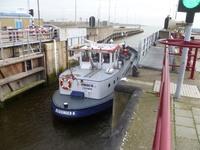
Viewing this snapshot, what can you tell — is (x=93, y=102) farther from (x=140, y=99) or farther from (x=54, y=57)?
(x=54, y=57)

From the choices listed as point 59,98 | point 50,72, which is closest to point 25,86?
point 50,72

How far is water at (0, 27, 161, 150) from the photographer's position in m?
7.46

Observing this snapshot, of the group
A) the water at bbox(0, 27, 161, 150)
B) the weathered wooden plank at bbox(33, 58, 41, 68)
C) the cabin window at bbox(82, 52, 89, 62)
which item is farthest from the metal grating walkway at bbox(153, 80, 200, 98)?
the weathered wooden plank at bbox(33, 58, 41, 68)

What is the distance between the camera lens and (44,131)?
8.30m

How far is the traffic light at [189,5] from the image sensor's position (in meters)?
2.90

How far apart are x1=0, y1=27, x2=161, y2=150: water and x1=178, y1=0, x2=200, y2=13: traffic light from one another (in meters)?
6.29

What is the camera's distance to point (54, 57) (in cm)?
1453

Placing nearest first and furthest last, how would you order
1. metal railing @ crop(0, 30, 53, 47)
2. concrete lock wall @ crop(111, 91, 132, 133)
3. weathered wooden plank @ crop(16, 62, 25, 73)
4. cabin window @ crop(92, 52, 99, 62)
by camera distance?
concrete lock wall @ crop(111, 91, 132, 133) < cabin window @ crop(92, 52, 99, 62) < weathered wooden plank @ crop(16, 62, 25, 73) < metal railing @ crop(0, 30, 53, 47)

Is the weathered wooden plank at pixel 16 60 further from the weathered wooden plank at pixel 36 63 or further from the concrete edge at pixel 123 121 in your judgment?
the concrete edge at pixel 123 121

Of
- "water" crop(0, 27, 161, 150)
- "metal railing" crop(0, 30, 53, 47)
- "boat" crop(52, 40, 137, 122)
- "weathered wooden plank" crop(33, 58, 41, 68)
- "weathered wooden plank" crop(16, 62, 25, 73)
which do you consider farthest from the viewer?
"weathered wooden plank" crop(33, 58, 41, 68)

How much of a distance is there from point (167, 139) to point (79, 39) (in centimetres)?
2062

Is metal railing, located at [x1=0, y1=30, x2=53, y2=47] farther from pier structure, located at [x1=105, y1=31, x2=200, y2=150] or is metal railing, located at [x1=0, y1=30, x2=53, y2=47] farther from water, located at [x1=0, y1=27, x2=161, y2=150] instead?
pier structure, located at [x1=105, y1=31, x2=200, y2=150]

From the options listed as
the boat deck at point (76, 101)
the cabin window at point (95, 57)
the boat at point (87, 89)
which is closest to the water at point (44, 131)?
the boat at point (87, 89)

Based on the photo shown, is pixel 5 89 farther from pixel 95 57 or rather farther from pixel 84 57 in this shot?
pixel 95 57
